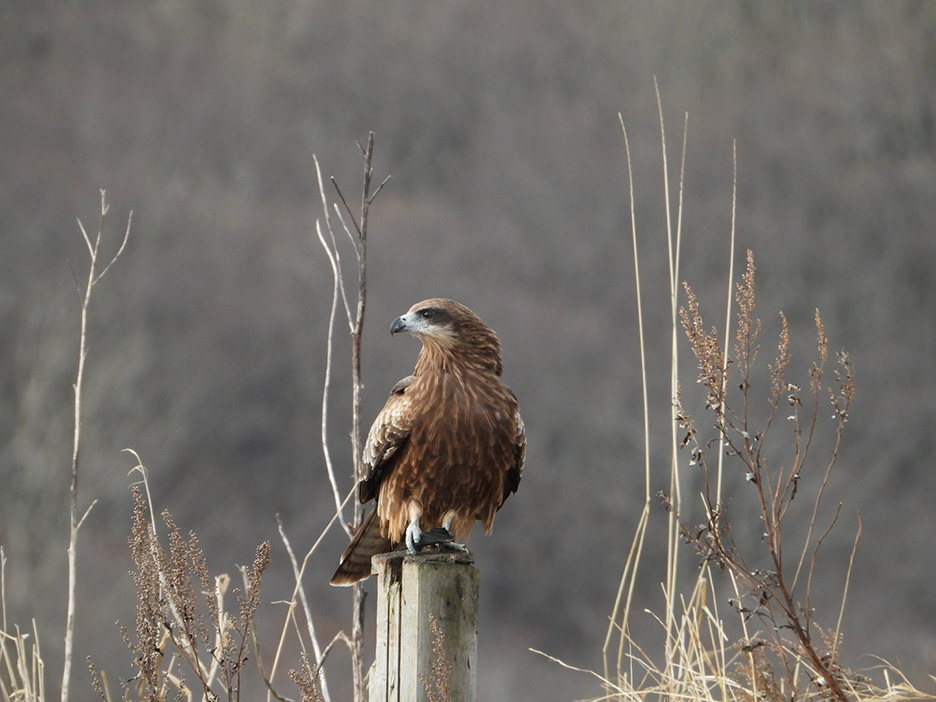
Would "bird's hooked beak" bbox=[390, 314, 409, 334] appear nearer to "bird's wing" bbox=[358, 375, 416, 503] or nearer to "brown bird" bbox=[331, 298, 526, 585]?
"brown bird" bbox=[331, 298, 526, 585]

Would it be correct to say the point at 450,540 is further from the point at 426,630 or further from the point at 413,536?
the point at 426,630

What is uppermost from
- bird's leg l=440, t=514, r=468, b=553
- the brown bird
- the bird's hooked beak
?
the bird's hooked beak

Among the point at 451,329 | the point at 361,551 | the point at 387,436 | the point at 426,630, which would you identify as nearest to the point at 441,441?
the point at 387,436

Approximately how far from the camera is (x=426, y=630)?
6.64 feet

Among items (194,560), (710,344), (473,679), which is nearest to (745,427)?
(710,344)

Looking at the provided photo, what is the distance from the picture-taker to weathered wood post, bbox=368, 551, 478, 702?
6.63ft

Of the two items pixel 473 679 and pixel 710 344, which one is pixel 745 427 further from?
pixel 473 679

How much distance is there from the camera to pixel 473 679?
207cm

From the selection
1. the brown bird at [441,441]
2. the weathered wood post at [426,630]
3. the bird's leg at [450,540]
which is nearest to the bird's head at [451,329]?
the brown bird at [441,441]

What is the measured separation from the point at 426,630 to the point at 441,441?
2.01 ft

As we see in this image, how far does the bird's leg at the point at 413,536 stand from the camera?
7.97 feet

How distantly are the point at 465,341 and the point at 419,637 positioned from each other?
2.77ft

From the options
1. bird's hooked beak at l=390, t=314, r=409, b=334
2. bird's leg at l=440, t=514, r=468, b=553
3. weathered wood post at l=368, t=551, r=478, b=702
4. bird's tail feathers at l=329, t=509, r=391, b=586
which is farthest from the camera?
bird's tail feathers at l=329, t=509, r=391, b=586

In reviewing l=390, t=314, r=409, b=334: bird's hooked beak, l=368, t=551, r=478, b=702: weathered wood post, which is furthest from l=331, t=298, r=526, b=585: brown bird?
l=368, t=551, r=478, b=702: weathered wood post
